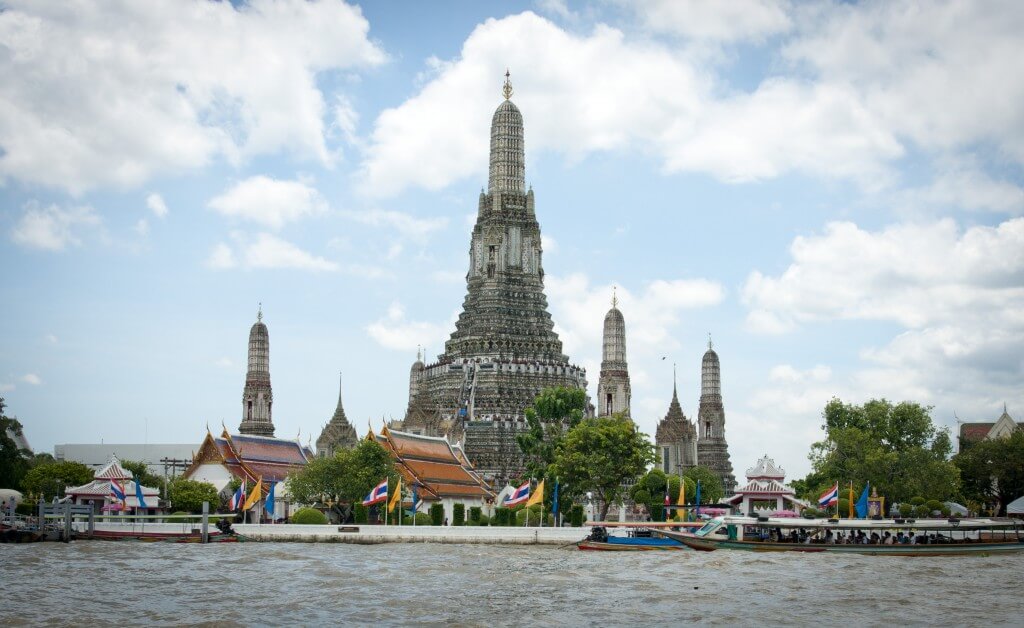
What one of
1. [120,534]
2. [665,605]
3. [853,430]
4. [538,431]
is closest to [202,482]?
[120,534]

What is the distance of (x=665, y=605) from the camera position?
34531 millimetres

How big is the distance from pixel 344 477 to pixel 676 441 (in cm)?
5414

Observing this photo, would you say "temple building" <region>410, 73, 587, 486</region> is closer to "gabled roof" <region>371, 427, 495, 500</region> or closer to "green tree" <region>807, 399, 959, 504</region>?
"gabled roof" <region>371, 427, 495, 500</region>

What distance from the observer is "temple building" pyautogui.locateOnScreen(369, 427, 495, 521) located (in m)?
71.6

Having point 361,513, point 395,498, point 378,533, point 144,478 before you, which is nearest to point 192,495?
point 361,513

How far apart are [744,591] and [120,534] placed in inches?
1280

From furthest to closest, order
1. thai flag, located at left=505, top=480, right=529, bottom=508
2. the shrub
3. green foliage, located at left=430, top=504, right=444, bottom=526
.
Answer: green foliage, located at left=430, top=504, right=444, bottom=526
the shrub
thai flag, located at left=505, top=480, right=529, bottom=508

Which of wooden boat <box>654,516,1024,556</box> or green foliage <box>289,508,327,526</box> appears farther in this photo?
green foliage <box>289,508,327,526</box>

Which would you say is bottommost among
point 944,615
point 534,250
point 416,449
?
point 944,615

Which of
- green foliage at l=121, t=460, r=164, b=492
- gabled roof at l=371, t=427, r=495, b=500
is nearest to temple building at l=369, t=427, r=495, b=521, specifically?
gabled roof at l=371, t=427, r=495, b=500

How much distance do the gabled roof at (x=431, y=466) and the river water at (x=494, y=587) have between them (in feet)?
61.8

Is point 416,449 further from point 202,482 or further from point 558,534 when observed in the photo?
point 558,534

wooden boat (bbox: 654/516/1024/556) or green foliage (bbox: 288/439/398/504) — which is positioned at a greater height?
green foliage (bbox: 288/439/398/504)

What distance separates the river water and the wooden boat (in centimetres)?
57
